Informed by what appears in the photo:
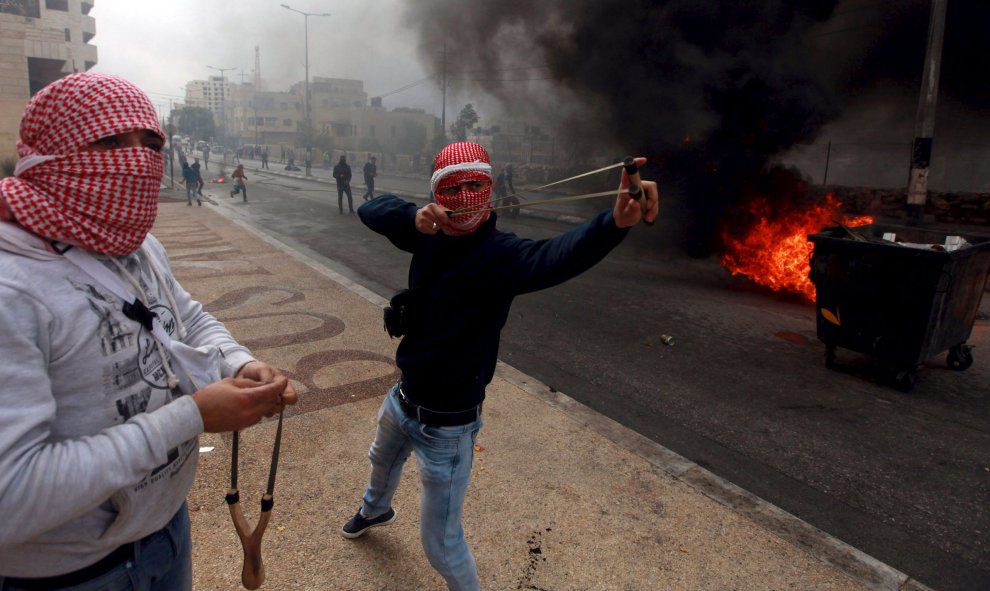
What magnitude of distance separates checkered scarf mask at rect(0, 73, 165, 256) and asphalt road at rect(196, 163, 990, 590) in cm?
273

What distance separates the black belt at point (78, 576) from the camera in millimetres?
1183

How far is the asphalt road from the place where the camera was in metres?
3.25

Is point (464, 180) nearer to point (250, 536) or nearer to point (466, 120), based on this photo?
point (250, 536)

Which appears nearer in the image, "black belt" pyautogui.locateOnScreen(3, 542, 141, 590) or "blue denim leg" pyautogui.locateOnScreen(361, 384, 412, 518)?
"black belt" pyautogui.locateOnScreen(3, 542, 141, 590)

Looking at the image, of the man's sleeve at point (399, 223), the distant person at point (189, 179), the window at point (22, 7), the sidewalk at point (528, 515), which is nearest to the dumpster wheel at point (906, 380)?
the sidewalk at point (528, 515)

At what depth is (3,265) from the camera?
3.39 feet

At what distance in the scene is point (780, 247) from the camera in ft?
30.5

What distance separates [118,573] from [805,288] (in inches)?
355

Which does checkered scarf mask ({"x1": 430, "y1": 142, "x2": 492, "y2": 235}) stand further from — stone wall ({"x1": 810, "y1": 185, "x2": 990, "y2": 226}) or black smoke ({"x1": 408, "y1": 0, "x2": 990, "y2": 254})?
stone wall ({"x1": 810, "y1": 185, "x2": 990, "y2": 226})

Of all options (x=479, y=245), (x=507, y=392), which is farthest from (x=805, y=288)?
(x=479, y=245)

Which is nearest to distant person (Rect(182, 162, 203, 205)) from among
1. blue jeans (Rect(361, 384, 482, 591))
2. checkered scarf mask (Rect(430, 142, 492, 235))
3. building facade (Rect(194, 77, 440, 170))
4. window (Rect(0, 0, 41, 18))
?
checkered scarf mask (Rect(430, 142, 492, 235))

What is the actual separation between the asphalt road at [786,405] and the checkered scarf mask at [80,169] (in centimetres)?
273

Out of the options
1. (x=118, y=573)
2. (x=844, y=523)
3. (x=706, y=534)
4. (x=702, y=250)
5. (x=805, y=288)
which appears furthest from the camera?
(x=702, y=250)

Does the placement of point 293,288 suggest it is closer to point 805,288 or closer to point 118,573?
point 118,573
